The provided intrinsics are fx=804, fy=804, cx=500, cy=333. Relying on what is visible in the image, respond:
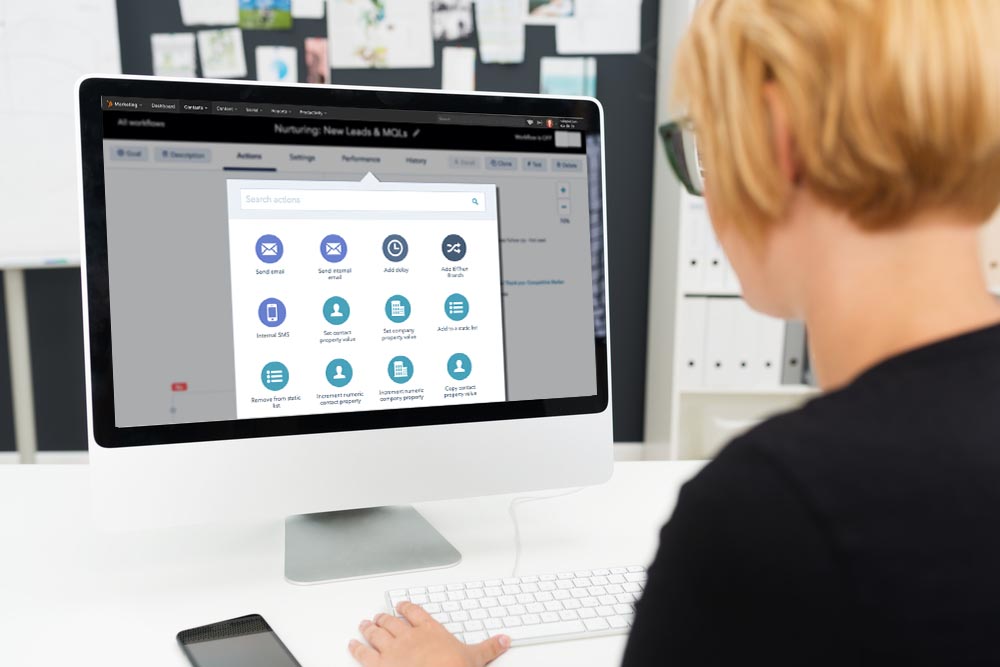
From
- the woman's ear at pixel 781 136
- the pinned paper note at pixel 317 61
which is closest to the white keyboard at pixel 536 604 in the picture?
the woman's ear at pixel 781 136

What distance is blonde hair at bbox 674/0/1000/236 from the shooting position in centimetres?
42

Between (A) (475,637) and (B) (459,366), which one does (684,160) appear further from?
(A) (475,637)

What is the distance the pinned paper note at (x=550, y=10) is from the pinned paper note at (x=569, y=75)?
13 centimetres

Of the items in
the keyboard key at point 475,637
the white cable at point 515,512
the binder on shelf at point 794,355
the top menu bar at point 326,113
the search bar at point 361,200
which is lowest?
the binder on shelf at point 794,355

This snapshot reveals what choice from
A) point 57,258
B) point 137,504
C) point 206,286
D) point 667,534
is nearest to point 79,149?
point 206,286

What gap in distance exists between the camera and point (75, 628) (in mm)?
717

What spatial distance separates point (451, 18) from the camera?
108 inches

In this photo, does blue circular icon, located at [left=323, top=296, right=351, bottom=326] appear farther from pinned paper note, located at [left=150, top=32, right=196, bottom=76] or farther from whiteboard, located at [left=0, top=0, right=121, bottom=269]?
pinned paper note, located at [left=150, top=32, right=196, bottom=76]

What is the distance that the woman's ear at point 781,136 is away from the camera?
0.47 metres

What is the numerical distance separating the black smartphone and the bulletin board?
2.31 metres

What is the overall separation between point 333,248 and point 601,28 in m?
2.25

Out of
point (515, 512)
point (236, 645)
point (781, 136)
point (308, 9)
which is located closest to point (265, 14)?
point (308, 9)

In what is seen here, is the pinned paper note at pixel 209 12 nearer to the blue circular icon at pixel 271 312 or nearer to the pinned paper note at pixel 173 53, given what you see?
the pinned paper note at pixel 173 53

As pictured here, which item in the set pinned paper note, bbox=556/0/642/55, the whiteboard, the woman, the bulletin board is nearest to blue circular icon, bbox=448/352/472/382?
the woman
